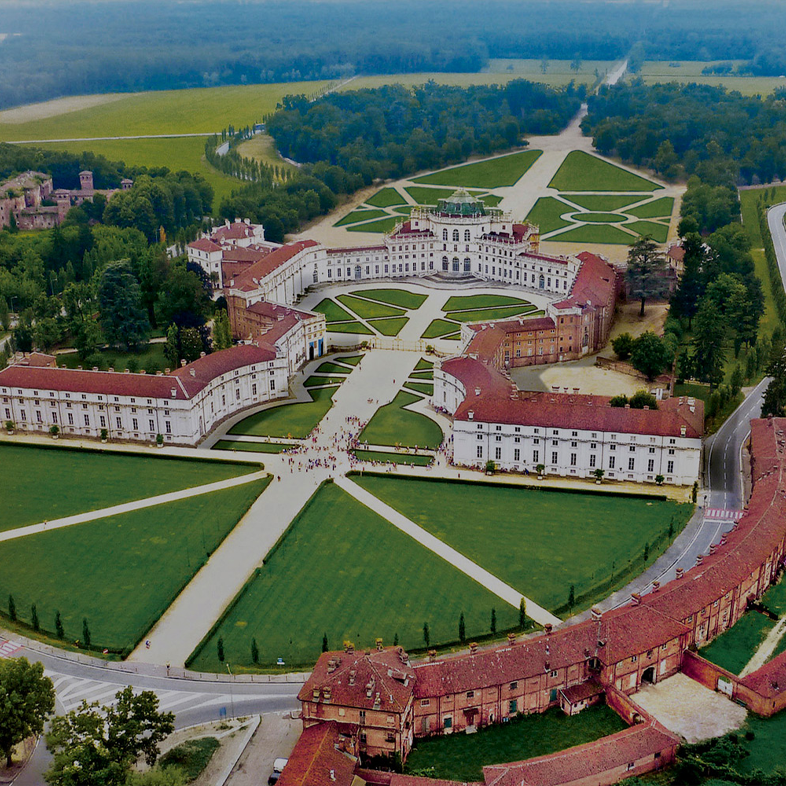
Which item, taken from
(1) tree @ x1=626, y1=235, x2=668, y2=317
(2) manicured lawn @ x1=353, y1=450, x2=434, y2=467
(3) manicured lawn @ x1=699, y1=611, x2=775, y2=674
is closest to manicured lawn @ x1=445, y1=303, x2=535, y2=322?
(1) tree @ x1=626, y1=235, x2=668, y2=317

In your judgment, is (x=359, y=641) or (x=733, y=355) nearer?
(x=359, y=641)

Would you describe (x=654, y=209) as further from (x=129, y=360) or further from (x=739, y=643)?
(x=739, y=643)

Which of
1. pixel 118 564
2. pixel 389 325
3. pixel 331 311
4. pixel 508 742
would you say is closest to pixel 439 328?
pixel 389 325

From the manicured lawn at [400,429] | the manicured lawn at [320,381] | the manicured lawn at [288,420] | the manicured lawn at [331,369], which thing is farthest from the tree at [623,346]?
the manicured lawn at [288,420]

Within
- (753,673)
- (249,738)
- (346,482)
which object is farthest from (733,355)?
(249,738)

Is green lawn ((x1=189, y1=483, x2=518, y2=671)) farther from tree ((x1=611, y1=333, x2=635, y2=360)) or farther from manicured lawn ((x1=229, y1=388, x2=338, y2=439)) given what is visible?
tree ((x1=611, y1=333, x2=635, y2=360))

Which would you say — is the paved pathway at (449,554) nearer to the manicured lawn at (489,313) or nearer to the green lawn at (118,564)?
the green lawn at (118,564)

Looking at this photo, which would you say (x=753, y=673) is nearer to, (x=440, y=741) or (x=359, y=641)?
(x=440, y=741)
